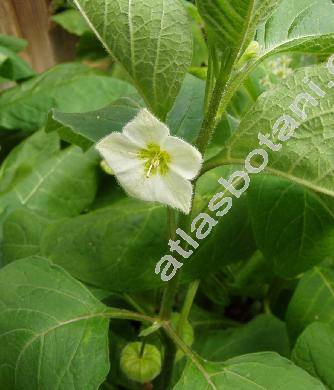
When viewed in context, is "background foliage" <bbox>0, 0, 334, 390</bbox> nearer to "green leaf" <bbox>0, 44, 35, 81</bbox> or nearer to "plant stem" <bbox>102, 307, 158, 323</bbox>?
"plant stem" <bbox>102, 307, 158, 323</bbox>

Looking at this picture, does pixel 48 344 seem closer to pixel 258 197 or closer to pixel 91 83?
pixel 258 197

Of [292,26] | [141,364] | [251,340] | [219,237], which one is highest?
[292,26]

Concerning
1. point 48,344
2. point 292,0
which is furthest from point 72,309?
point 292,0

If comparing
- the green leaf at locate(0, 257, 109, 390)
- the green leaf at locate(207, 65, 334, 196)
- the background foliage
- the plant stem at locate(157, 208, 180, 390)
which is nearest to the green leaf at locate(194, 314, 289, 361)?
the background foliage

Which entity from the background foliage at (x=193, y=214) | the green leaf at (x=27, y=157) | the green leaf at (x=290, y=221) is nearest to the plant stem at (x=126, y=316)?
the background foliage at (x=193, y=214)

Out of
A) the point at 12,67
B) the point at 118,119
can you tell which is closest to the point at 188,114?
the point at 118,119

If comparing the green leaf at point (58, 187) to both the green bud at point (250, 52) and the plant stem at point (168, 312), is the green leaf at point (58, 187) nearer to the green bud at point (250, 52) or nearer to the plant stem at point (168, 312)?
the plant stem at point (168, 312)

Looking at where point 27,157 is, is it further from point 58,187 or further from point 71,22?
point 71,22

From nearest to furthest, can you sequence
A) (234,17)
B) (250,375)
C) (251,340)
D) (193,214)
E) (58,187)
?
(234,17) → (250,375) → (193,214) → (251,340) → (58,187)
